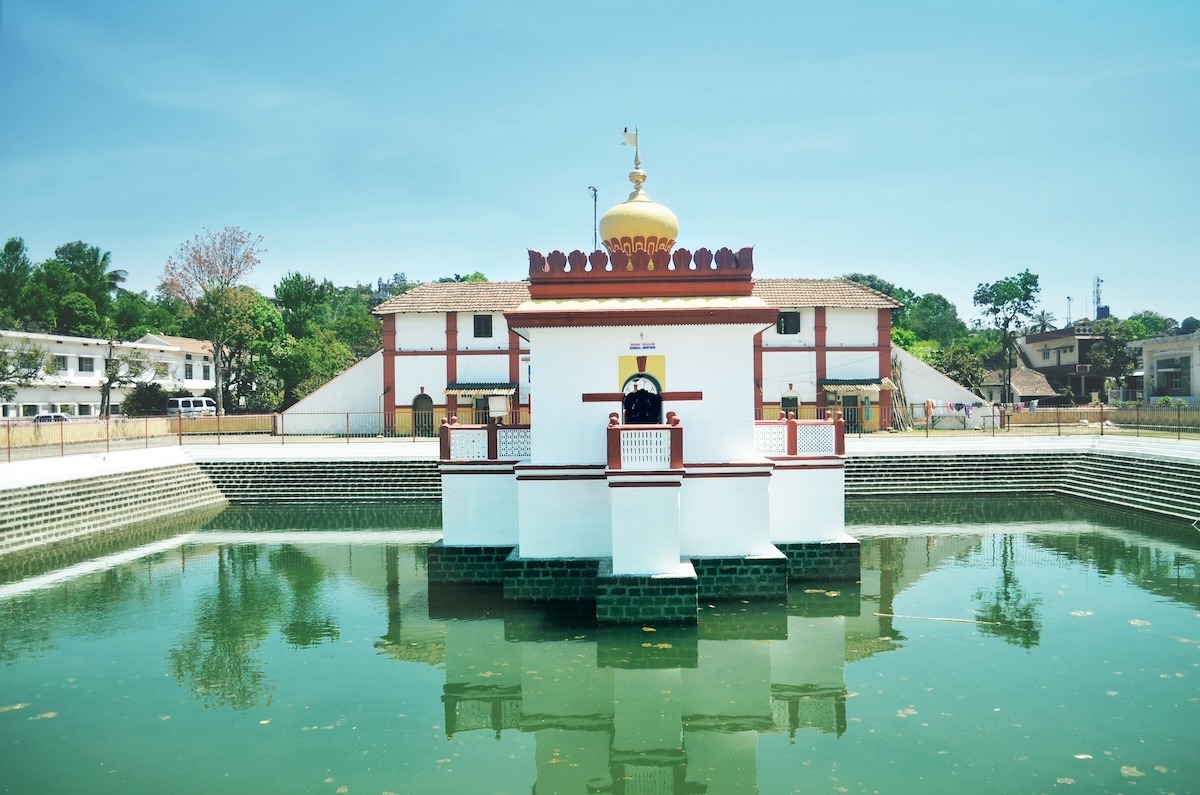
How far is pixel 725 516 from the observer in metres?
11.8

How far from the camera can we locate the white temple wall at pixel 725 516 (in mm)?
11750

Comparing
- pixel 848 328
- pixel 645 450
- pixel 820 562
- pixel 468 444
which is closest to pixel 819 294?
pixel 848 328

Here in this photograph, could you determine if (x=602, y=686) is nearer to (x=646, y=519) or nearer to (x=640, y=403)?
(x=646, y=519)

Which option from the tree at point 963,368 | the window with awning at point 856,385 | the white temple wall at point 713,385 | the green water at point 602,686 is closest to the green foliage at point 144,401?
the green water at point 602,686

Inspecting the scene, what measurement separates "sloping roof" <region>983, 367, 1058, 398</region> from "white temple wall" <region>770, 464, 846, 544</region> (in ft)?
123

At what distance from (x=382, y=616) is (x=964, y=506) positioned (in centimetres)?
1544

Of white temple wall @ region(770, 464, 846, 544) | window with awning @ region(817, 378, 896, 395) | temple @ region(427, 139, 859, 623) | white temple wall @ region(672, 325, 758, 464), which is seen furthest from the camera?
window with awning @ region(817, 378, 896, 395)

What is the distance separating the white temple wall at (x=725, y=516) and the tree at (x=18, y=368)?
3352 centimetres

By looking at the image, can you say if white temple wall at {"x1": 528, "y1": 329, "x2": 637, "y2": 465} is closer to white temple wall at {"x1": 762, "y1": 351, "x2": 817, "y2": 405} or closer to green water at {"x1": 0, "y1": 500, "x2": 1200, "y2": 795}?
green water at {"x1": 0, "y1": 500, "x2": 1200, "y2": 795}

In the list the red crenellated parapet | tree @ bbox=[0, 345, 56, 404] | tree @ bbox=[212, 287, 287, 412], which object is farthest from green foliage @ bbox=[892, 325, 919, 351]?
tree @ bbox=[0, 345, 56, 404]

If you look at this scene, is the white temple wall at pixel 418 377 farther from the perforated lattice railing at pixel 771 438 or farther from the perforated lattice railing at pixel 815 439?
the perforated lattice railing at pixel 815 439

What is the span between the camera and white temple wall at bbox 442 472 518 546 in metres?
12.8

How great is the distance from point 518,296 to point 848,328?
13.6m

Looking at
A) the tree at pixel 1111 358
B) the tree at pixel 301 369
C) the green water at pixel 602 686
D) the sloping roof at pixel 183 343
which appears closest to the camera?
the green water at pixel 602 686
